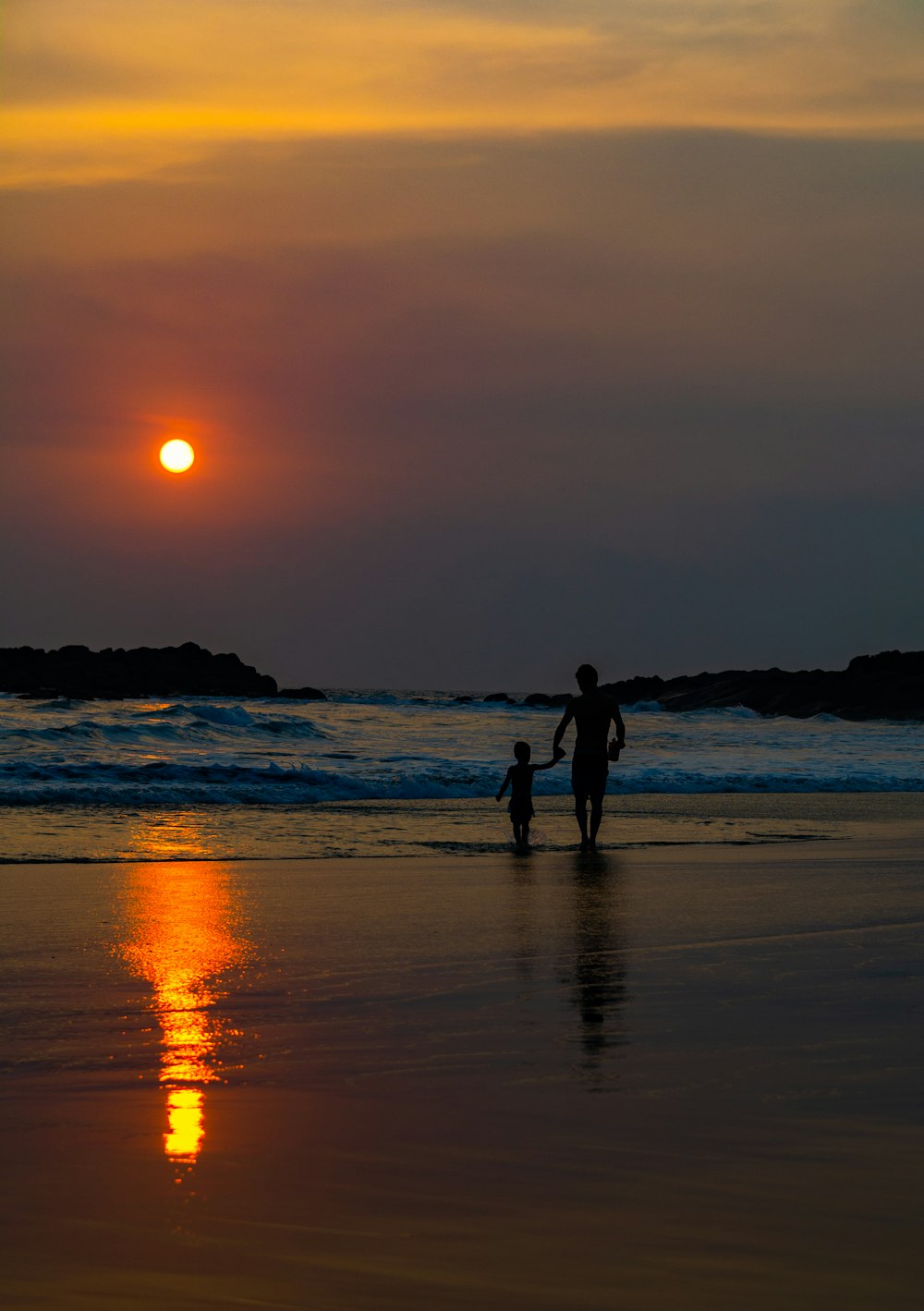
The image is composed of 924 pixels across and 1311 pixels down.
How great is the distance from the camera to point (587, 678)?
13.9m

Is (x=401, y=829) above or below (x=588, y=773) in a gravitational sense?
below

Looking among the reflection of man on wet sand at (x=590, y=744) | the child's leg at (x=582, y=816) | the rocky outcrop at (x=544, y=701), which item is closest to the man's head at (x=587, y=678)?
the reflection of man on wet sand at (x=590, y=744)

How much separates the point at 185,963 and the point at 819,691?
6608 cm

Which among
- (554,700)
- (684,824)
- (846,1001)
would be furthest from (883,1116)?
(554,700)

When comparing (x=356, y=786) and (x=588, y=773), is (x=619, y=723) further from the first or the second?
(x=356, y=786)

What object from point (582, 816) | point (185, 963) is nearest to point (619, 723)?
point (582, 816)

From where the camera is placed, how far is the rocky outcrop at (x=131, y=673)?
6494 centimetres

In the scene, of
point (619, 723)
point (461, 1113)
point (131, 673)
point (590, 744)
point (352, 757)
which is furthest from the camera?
point (131, 673)

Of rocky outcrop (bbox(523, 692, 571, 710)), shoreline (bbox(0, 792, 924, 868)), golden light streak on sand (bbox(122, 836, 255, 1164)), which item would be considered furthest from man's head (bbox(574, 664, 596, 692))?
rocky outcrop (bbox(523, 692, 571, 710))

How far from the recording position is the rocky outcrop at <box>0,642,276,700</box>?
2557 inches

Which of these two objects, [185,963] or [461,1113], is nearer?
[461,1113]

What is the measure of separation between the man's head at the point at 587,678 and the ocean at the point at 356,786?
5.88 ft

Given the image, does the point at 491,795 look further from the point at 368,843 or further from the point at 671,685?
the point at 671,685

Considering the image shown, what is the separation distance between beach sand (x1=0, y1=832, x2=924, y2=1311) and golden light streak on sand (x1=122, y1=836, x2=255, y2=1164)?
3cm
